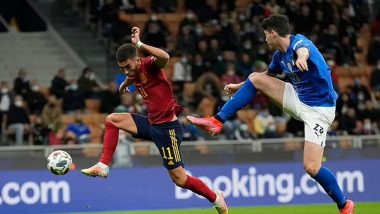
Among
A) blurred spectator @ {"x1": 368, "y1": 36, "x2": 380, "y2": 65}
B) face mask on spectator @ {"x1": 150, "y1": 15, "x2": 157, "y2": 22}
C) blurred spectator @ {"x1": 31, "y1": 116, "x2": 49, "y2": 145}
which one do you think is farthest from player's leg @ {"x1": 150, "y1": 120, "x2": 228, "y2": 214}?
blurred spectator @ {"x1": 368, "y1": 36, "x2": 380, "y2": 65}

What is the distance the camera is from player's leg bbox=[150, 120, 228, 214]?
12.1m

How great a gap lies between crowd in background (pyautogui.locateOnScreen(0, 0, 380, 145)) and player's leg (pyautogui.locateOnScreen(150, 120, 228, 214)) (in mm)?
6956

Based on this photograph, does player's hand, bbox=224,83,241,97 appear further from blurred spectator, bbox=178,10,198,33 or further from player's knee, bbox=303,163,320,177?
blurred spectator, bbox=178,10,198,33

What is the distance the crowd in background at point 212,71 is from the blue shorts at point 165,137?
6876 millimetres

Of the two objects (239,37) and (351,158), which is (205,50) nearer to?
(239,37)

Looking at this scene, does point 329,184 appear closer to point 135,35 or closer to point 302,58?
point 302,58

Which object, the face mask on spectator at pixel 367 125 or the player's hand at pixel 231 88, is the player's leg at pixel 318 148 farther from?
the face mask on spectator at pixel 367 125

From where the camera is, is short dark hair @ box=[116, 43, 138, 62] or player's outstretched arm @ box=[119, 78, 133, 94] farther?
player's outstretched arm @ box=[119, 78, 133, 94]

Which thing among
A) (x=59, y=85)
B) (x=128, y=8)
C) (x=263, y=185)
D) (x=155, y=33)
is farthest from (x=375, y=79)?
(x=59, y=85)

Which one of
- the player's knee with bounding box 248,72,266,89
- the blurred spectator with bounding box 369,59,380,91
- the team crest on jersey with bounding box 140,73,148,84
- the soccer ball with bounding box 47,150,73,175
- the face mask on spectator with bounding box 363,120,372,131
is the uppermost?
the player's knee with bounding box 248,72,266,89

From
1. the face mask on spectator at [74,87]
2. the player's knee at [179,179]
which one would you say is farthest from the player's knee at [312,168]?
the face mask on spectator at [74,87]

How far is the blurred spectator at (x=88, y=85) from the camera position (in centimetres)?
2092

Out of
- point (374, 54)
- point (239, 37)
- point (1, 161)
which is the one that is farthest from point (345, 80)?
point (1, 161)

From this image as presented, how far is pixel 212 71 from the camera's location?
2220cm
